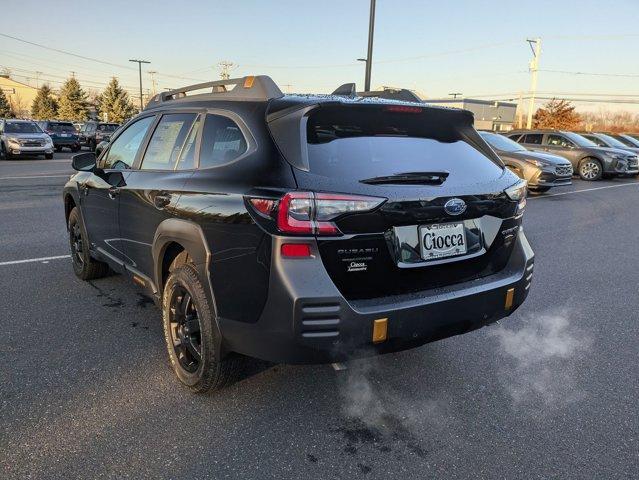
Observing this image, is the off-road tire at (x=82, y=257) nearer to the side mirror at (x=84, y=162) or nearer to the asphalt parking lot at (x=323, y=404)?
the asphalt parking lot at (x=323, y=404)

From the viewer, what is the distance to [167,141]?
339 centimetres

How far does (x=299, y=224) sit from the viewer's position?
2.23 metres

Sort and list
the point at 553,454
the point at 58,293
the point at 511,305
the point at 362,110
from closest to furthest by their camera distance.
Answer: the point at 553,454, the point at 362,110, the point at 511,305, the point at 58,293

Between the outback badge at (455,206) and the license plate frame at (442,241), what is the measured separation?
0.21 feet

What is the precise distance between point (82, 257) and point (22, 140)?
2057 centimetres

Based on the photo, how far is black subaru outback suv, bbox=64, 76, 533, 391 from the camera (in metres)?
2.27

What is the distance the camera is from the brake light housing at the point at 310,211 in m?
2.23

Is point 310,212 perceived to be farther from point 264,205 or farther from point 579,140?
point 579,140

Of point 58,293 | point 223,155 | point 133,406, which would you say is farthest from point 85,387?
A: point 58,293

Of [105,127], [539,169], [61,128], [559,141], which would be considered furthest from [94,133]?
[539,169]

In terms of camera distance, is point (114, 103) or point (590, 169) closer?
point (590, 169)

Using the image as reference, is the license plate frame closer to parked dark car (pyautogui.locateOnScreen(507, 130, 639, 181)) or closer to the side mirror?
the side mirror

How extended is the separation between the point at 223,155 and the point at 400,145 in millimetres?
967

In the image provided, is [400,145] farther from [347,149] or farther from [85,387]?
[85,387]
